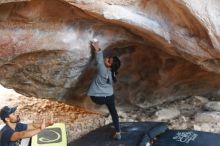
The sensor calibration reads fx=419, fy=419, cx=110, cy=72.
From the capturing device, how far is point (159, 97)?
4570mm

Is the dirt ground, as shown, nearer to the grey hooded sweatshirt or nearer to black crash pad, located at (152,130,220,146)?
black crash pad, located at (152,130,220,146)

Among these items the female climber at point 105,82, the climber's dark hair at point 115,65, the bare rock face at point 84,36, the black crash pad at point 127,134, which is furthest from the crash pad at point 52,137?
the climber's dark hair at point 115,65

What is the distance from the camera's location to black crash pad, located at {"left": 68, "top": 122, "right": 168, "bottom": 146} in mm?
3879

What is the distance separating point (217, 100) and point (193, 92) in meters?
0.28

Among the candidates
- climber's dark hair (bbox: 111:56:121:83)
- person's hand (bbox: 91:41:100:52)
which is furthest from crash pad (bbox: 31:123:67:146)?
person's hand (bbox: 91:41:100:52)

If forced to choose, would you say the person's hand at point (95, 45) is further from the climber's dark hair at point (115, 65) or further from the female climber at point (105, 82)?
the climber's dark hair at point (115, 65)

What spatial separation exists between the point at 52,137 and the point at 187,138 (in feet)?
4.33

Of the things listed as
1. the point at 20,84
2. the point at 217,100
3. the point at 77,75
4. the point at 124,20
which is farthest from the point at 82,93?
the point at 217,100

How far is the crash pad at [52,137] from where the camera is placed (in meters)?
4.05

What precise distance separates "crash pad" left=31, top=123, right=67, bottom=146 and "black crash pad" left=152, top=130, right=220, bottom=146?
92 cm

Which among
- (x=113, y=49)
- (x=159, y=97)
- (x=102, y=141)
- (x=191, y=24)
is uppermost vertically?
(x=191, y=24)

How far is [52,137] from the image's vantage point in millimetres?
4172

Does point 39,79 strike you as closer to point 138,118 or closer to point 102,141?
point 102,141

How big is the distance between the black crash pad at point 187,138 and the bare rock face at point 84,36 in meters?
0.63
